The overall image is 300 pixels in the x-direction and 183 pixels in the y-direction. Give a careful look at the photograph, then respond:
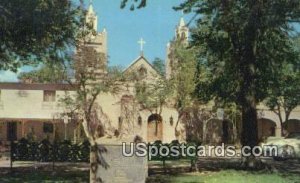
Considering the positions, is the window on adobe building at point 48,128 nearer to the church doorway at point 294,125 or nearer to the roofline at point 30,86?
the roofline at point 30,86

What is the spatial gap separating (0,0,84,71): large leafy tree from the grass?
4368 mm

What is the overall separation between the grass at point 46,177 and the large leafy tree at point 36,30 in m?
4.37

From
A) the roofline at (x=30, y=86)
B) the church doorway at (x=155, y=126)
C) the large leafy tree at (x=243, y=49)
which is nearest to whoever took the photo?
the large leafy tree at (x=243, y=49)

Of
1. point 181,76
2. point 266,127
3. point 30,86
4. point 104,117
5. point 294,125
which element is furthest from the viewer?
point 294,125

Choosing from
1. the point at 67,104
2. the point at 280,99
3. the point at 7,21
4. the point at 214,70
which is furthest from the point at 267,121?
the point at 7,21

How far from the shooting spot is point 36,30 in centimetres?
1881

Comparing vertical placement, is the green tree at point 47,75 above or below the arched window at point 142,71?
below

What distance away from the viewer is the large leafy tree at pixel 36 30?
17.2m

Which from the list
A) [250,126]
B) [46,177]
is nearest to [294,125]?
[250,126]

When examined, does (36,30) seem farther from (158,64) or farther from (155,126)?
(158,64)

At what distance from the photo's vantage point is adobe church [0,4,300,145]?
A: 51.4 metres

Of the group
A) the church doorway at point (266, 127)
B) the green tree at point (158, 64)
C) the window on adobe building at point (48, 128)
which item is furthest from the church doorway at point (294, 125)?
the window on adobe building at point (48, 128)

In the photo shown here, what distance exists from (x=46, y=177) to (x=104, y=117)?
3420 centimetres

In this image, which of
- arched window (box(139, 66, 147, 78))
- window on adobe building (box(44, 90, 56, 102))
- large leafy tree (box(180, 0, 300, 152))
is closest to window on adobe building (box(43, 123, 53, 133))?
window on adobe building (box(44, 90, 56, 102))
